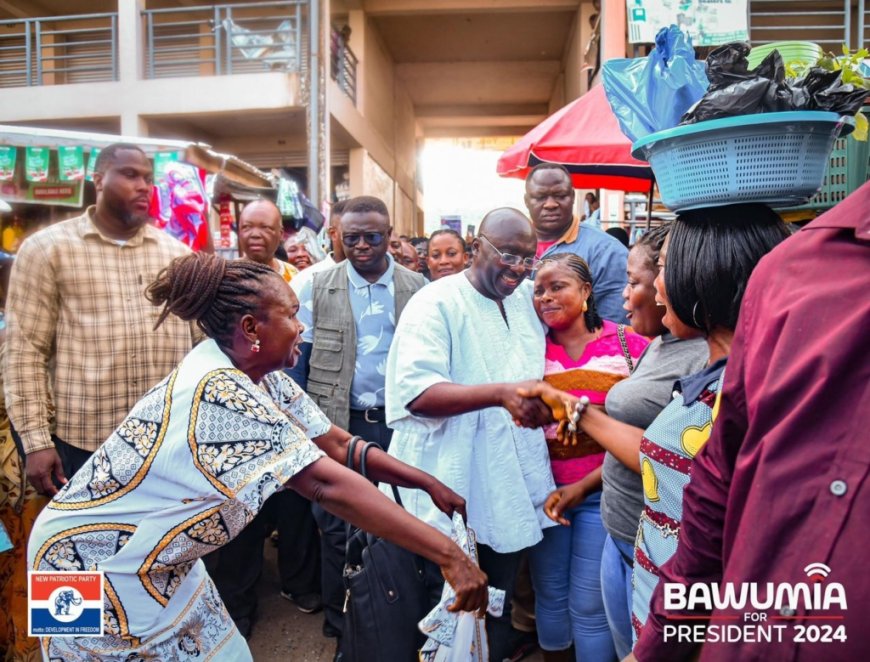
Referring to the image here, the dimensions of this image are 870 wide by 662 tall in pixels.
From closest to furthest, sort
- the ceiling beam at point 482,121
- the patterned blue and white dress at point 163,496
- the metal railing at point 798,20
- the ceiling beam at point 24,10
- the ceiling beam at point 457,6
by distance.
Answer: the patterned blue and white dress at point 163,496 → the metal railing at point 798,20 → the ceiling beam at point 24,10 → the ceiling beam at point 457,6 → the ceiling beam at point 482,121

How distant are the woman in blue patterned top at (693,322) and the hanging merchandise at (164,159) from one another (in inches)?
212

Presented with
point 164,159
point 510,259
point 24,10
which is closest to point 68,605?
point 510,259

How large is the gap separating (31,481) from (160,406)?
4.99 feet

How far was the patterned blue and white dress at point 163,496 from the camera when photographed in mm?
1693

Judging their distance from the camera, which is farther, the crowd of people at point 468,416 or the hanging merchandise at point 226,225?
the hanging merchandise at point 226,225

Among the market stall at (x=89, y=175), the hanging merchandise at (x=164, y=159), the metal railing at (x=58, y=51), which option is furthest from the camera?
the metal railing at (x=58, y=51)

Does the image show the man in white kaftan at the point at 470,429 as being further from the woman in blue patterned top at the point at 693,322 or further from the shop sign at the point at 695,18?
the shop sign at the point at 695,18

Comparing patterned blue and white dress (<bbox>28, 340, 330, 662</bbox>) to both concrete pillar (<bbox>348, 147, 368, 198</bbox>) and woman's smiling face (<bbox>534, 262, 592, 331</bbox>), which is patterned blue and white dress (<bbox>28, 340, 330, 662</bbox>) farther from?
concrete pillar (<bbox>348, 147, 368, 198</bbox>)

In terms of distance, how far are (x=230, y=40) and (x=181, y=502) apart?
37.7 ft

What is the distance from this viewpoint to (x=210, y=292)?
1.87 m

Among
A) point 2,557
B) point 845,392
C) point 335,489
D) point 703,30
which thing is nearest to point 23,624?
point 2,557

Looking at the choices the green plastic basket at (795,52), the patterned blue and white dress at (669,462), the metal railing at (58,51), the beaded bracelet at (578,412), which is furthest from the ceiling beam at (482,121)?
the patterned blue and white dress at (669,462)

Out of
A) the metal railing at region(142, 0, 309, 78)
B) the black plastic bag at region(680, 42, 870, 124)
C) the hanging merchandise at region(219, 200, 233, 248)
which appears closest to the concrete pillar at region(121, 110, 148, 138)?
the metal railing at region(142, 0, 309, 78)

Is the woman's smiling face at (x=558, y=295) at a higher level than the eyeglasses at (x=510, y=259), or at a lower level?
lower
